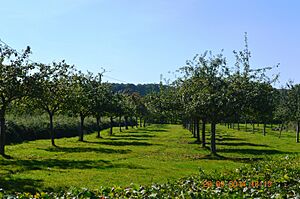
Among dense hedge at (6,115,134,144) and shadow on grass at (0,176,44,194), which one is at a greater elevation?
dense hedge at (6,115,134,144)

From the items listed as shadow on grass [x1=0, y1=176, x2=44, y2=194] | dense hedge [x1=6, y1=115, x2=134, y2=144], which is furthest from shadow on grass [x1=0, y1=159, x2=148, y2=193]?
dense hedge [x1=6, y1=115, x2=134, y2=144]

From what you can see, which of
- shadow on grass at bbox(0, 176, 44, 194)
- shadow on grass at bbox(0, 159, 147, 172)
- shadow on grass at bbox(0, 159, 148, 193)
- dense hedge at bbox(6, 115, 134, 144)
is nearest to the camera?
shadow on grass at bbox(0, 176, 44, 194)

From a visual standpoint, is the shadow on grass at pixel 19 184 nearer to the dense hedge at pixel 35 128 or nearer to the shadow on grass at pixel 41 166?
the shadow on grass at pixel 41 166

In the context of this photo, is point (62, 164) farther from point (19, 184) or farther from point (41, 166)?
point (19, 184)

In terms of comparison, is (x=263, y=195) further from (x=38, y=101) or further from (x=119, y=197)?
(x=38, y=101)

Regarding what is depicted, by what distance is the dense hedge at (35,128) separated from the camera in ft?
152

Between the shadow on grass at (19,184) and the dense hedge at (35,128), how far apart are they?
87.8 ft

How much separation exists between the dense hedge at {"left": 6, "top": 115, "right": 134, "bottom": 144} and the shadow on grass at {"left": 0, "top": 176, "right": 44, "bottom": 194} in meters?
26.8

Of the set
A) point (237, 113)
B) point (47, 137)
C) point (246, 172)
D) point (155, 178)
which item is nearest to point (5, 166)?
point (155, 178)

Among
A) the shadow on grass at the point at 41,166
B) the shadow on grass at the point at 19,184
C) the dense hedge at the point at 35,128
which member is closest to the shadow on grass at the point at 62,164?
the shadow on grass at the point at 41,166

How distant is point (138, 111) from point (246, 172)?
93.3 metres

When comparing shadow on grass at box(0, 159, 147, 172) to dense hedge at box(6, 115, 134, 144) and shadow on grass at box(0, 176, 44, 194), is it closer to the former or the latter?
shadow on grass at box(0, 176, 44, 194)

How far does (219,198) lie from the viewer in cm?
766

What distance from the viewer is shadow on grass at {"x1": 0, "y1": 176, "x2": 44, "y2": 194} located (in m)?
16.4
